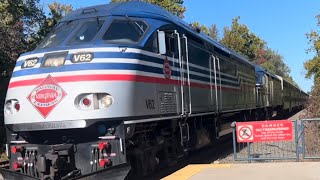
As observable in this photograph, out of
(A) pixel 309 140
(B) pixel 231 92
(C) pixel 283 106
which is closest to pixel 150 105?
(A) pixel 309 140

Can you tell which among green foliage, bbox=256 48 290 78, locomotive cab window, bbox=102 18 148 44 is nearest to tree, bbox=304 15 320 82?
locomotive cab window, bbox=102 18 148 44

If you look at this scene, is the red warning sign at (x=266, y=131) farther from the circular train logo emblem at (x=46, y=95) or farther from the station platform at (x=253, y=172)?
the circular train logo emblem at (x=46, y=95)

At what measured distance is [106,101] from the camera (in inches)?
315

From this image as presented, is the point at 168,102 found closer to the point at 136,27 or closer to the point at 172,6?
the point at 136,27

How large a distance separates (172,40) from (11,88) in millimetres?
3574

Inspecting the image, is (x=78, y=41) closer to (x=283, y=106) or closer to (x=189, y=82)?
(x=189, y=82)

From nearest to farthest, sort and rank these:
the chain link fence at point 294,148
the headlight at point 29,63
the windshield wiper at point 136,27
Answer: the headlight at point 29,63, the windshield wiper at point 136,27, the chain link fence at point 294,148

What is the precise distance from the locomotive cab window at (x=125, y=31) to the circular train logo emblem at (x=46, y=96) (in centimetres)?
133

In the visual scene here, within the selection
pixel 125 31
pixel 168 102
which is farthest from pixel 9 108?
pixel 168 102

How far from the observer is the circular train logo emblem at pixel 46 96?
8.09m

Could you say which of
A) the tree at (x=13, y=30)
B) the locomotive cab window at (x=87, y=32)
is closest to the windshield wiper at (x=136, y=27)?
the locomotive cab window at (x=87, y=32)

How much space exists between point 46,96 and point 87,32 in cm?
162

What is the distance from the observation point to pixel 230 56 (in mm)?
17031

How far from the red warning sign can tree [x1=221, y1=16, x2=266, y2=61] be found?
36.5 metres
